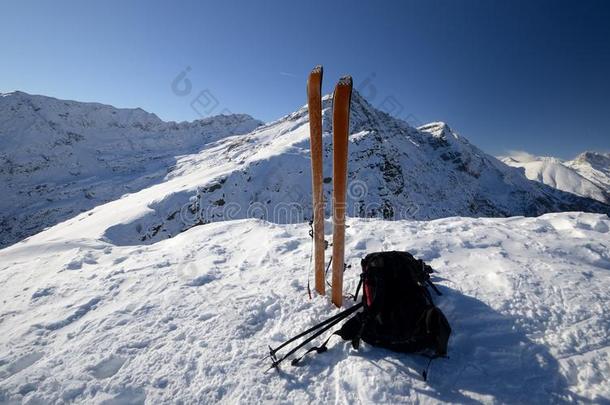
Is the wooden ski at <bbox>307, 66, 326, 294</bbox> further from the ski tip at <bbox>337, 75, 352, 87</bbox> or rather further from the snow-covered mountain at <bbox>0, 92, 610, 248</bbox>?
the snow-covered mountain at <bbox>0, 92, 610, 248</bbox>

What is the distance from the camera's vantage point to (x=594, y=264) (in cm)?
465

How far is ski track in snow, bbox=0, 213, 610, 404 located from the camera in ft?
9.32

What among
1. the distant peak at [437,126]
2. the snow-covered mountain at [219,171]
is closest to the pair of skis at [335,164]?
the snow-covered mountain at [219,171]

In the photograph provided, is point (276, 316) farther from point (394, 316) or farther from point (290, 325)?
point (394, 316)

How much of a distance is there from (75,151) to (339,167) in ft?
404

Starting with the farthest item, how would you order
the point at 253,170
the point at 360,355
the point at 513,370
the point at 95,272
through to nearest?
the point at 253,170, the point at 95,272, the point at 360,355, the point at 513,370

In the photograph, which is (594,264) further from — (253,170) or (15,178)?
(15,178)

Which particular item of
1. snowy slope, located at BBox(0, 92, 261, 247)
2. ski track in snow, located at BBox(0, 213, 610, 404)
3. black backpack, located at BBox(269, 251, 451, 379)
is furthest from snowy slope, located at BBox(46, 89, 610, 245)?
snowy slope, located at BBox(0, 92, 261, 247)

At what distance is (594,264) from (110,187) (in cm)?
7529

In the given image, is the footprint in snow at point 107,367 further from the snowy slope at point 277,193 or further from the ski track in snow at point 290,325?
the snowy slope at point 277,193

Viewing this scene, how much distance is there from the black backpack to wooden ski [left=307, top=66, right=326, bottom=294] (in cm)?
68

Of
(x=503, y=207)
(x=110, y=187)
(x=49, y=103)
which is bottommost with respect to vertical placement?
(x=503, y=207)

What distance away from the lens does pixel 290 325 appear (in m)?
3.84

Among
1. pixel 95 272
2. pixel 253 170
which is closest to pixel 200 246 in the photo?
pixel 95 272
